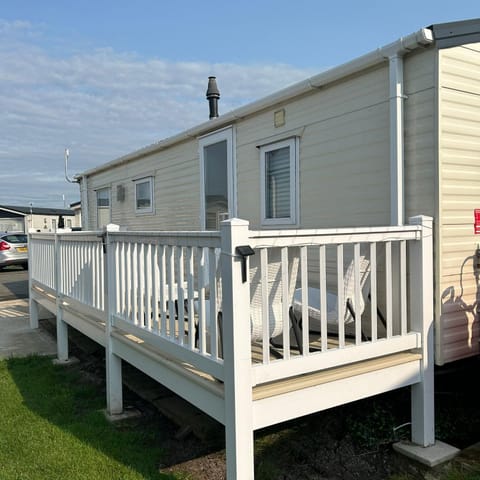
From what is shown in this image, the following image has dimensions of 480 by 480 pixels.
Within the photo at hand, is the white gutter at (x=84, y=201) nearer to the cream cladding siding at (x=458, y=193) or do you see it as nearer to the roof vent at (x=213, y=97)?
the roof vent at (x=213, y=97)

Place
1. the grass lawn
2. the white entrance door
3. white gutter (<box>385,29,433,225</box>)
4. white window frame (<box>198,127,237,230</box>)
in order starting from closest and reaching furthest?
the grass lawn, white gutter (<box>385,29,433,225</box>), white window frame (<box>198,127,237,230</box>), the white entrance door

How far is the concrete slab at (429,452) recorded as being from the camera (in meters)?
2.84

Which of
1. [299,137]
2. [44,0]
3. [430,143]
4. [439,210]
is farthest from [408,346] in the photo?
[44,0]

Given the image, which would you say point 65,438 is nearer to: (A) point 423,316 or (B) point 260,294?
(B) point 260,294

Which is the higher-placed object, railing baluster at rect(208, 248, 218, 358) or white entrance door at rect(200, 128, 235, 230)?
white entrance door at rect(200, 128, 235, 230)

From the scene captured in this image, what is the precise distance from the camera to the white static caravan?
3.16 m

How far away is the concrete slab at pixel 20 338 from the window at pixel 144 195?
255 cm

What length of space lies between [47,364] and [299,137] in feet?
12.3

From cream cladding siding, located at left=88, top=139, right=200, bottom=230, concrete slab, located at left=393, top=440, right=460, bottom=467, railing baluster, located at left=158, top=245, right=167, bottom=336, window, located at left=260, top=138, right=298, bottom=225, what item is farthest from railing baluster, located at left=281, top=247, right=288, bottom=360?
cream cladding siding, located at left=88, top=139, right=200, bottom=230

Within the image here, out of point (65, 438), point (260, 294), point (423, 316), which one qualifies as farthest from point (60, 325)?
point (423, 316)

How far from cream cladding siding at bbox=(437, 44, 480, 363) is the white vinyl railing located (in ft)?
0.90

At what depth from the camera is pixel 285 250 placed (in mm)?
2486

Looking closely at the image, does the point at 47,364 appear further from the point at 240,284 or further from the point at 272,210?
the point at 240,284

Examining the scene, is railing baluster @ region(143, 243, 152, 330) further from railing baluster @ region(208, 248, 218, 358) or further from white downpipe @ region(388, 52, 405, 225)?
white downpipe @ region(388, 52, 405, 225)
